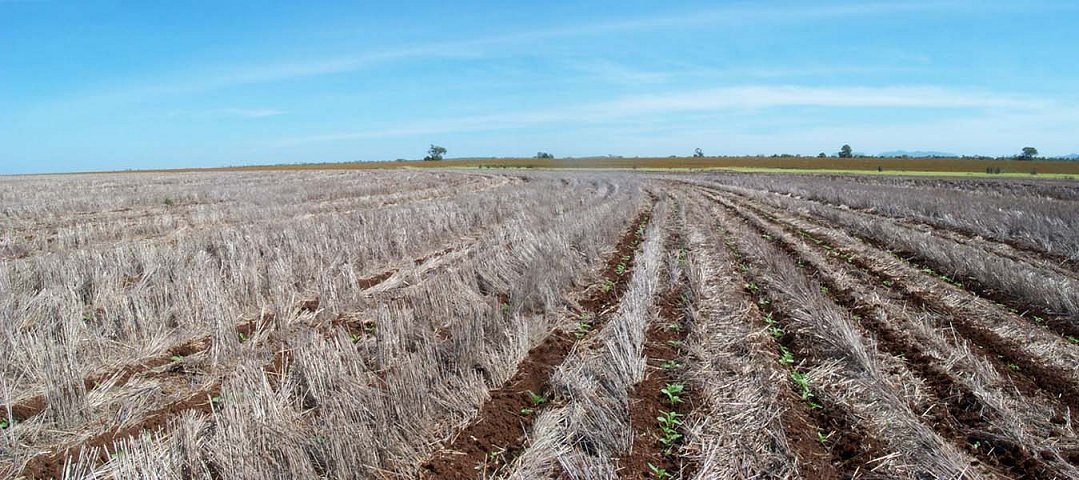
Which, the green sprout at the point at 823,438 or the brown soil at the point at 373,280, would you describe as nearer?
the green sprout at the point at 823,438

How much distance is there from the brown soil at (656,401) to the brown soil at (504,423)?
623 millimetres

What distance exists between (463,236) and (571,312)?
223 inches

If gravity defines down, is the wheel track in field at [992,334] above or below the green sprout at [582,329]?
above

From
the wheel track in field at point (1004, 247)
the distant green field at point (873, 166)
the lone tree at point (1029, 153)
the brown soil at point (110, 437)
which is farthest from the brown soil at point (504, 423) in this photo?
the lone tree at point (1029, 153)

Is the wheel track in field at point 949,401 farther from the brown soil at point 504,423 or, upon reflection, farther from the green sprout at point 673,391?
the brown soil at point 504,423

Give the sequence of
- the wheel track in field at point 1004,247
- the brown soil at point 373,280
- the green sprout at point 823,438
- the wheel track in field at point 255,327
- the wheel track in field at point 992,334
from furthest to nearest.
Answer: the wheel track in field at point 1004,247, the brown soil at point 373,280, the wheel track in field at point 992,334, the wheel track in field at point 255,327, the green sprout at point 823,438

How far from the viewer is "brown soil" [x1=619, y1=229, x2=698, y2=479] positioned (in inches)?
115

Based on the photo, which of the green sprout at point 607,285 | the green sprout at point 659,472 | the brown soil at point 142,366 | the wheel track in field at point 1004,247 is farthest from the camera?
the wheel track in field at point 1004,247

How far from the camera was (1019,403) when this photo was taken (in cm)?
344

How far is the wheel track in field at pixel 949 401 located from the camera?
285 centimetres

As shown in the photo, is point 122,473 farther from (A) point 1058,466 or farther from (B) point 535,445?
(A) point 1058,466

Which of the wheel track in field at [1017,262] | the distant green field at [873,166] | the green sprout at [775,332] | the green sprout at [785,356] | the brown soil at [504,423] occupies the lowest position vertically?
the brown soil at [504,423]

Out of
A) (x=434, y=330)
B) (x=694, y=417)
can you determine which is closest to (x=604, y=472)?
(x=694, y=417)

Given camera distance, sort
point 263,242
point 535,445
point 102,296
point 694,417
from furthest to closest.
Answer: point 263,242 → point 102,296 → point 694,417 → point 535,445
